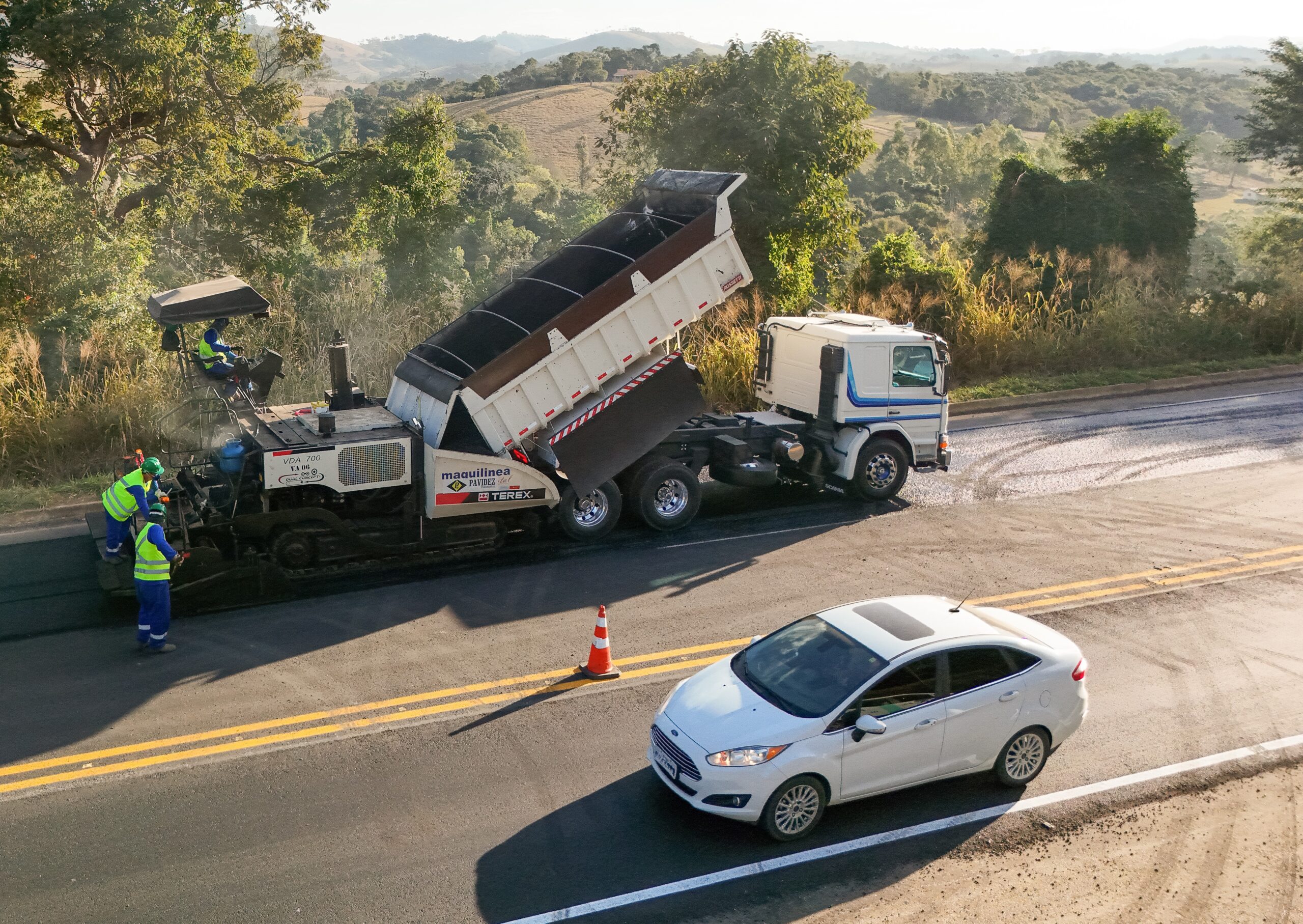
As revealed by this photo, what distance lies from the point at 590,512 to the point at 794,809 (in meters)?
6.38

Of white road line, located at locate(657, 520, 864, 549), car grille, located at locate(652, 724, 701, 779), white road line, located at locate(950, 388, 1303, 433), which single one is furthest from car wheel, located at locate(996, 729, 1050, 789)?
white road line, located at locate(950, 388, 1303, 433)

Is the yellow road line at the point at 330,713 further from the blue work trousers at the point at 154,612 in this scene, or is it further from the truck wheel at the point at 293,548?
the truck wheel at the point at 293,548

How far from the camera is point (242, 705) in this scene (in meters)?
9.24

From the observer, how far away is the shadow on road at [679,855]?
6820 mm

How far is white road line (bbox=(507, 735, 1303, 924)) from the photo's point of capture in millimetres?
6777

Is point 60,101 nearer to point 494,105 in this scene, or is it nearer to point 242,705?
point 242,705

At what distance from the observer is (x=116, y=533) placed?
35.0 feet

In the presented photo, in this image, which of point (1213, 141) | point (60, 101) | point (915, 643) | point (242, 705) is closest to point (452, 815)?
point (242, 705)

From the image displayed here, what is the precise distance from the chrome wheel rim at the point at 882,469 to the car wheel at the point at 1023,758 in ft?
22.5

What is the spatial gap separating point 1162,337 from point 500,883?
22.9m

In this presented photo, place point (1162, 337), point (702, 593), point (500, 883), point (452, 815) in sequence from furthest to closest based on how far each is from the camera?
point (1162, 337), point (702, 593), point (452, 815), point (500, 883)

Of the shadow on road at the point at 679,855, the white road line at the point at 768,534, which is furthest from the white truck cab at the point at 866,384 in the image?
the shadow on road at the point at 679,855

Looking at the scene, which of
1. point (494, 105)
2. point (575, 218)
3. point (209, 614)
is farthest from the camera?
point (494, 105)

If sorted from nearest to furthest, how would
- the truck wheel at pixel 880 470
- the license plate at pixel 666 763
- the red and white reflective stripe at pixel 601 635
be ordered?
the license plate at pixel 666 763
the red and white reflective stripe at pixel 601 635
the truck wheel at pixel 880 470
